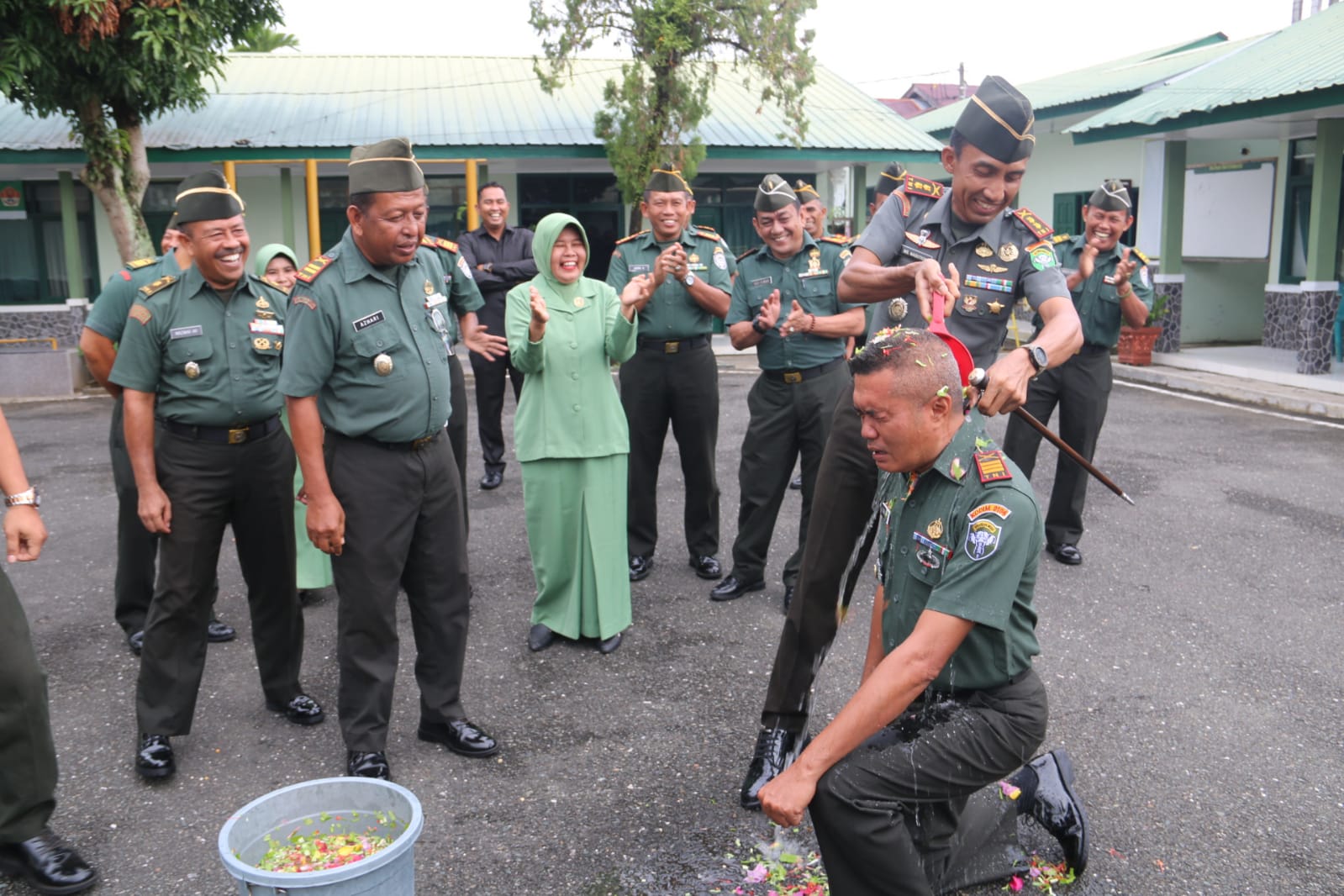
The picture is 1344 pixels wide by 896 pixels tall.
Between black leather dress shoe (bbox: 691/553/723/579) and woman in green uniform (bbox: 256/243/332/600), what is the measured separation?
1.97 m

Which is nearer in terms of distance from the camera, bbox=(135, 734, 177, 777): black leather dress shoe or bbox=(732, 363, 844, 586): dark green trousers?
bbox=(135, 734, 177, 777): black leather dress shoe

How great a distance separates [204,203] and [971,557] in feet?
9.75

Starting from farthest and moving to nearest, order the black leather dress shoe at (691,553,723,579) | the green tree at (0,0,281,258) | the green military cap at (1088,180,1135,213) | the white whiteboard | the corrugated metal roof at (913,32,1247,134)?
the corrugated metal roof at (913,32,1247,134), the white whiteboard, the green tree at (0,0,281,258), the green military cap at (1088,180,1135,213), the black leather dress shoe at (691,553,723,579)

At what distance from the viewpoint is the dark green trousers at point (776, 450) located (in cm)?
538

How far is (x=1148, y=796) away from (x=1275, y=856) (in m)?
0.42

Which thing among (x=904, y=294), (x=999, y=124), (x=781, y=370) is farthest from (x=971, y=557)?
(x=781, y=370)

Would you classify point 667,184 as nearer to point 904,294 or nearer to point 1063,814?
point 904,294

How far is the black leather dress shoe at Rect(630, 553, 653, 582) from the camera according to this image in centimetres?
598

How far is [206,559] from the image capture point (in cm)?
400

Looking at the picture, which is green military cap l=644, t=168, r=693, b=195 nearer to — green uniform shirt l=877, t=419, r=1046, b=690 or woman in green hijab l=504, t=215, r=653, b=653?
woman in green hijab l=504, t=215, r=653, b=653

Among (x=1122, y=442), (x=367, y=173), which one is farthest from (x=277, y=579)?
(x=1122, y=442)

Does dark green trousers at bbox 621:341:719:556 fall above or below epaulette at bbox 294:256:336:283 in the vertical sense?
below

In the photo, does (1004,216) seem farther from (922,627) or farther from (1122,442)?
(1122,442)

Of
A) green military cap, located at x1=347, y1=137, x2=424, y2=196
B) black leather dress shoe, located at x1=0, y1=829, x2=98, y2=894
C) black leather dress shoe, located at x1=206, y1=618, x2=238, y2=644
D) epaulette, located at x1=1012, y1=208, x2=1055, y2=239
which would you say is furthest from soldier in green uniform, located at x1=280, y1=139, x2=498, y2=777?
epaulette, located at x1=1012, y1=208, x2=1055, y2=239
